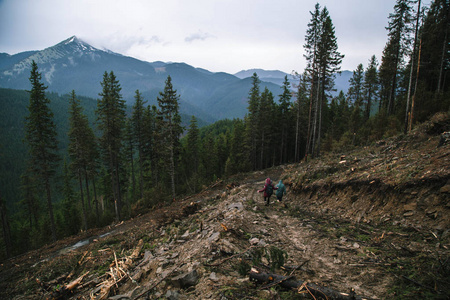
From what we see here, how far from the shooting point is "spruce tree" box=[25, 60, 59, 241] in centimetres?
1822

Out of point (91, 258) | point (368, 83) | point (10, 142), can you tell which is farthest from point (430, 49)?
point (10, 142)

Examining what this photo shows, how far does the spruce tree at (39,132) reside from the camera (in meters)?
18.2

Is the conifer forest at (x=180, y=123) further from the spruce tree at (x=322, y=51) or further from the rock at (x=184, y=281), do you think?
the rock at (x=184, y=281)

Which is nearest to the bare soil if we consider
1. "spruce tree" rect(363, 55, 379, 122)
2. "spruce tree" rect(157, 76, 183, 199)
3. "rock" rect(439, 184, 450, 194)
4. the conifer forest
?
"rock" rect(439, 184, 450, 194)

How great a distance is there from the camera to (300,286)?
11.9 feet

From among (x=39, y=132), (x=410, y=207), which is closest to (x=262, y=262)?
(x=410, y=207)

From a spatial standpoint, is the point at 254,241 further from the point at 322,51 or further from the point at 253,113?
the point at 253,113

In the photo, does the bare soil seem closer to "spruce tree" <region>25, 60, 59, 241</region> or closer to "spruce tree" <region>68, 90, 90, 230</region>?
"spruce tree" <region>25, 60, 59, 241</region>

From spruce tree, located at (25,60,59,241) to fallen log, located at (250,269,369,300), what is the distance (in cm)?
2336

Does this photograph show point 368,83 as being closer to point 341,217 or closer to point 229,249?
point 341,217

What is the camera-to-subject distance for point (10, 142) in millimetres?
151250

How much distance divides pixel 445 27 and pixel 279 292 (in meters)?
35.9

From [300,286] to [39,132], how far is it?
24718 mm

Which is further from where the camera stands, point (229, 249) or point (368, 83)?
point (368, 83)
